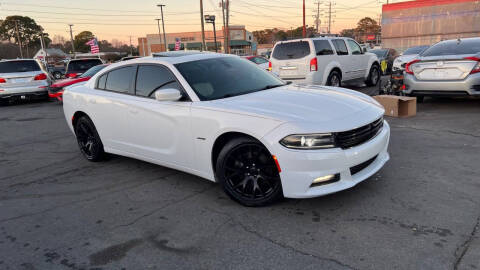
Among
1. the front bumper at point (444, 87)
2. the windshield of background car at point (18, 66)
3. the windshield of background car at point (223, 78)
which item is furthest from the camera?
the windshield of background car at point (18, 66)

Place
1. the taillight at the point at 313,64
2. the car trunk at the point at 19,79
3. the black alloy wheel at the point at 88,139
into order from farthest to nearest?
1. the car trunk at the point at 19,79
2. the taillight at the point at 313,64
3. the black alloy wheel at the point at 88,139

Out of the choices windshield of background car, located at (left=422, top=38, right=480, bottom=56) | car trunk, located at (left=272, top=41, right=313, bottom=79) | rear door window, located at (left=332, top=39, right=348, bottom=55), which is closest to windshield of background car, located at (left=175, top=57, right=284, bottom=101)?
windshield of background car, located at (left=422, top=38, right=480, bottom=56)

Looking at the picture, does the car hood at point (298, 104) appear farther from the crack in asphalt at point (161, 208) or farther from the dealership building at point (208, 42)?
the dealership building at point (208, 42)

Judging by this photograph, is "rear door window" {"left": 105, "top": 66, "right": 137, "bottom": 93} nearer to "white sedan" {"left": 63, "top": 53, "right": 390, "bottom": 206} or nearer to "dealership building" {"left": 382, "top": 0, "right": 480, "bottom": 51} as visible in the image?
"white sedan" {"left": 63, "top": 53, "right": 390, "bottom": 206}

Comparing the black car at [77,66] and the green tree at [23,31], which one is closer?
the black car at [77,66]

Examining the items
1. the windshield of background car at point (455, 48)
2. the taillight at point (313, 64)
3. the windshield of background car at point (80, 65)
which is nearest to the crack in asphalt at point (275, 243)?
the windshield of background car at point (455, 48)

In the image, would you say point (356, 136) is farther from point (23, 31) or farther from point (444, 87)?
point (23, 31)

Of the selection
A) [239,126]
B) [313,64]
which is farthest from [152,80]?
[313,64]

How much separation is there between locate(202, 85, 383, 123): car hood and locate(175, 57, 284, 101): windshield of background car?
0.21 metres

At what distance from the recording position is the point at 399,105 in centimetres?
769

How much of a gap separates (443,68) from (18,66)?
14.2m

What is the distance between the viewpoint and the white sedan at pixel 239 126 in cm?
323

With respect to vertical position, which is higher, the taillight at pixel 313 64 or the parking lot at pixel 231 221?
the taillight at pixel 313 64

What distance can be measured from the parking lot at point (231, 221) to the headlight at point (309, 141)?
690 mm
